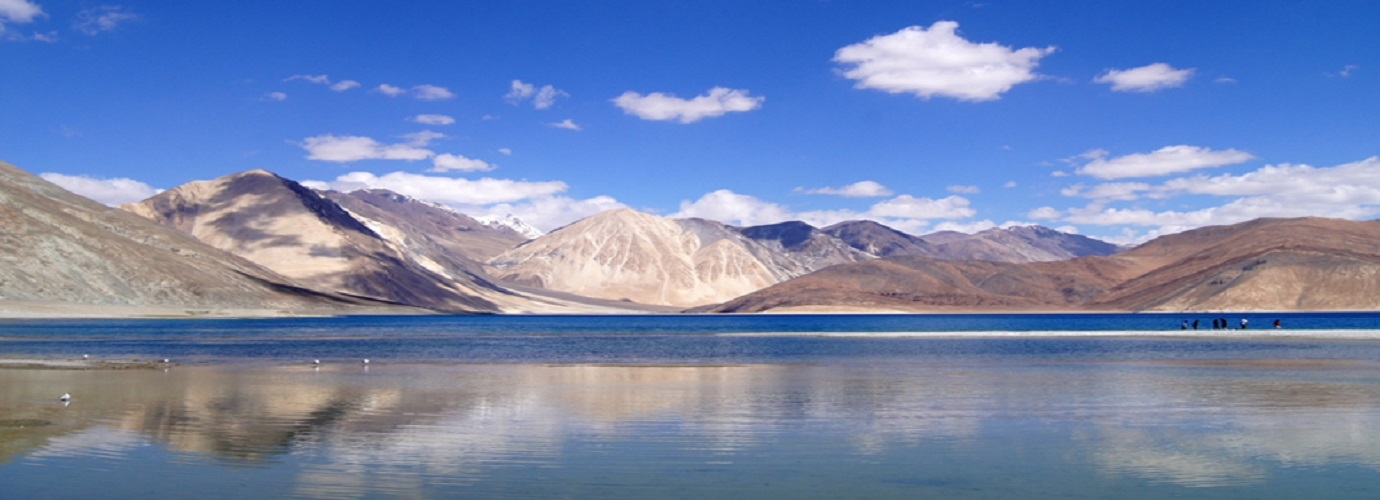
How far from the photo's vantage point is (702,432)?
24.7 metres

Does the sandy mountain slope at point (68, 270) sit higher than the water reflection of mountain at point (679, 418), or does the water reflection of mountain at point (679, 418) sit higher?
the sandy mountain slope at point (68, 270)

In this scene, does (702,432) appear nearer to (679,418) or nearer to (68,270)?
(679,418)

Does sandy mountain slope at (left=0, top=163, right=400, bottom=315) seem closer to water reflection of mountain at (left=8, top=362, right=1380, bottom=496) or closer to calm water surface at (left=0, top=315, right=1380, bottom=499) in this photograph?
water reflection of mountain at (left=8, top=362, right=1380, bottom=496)

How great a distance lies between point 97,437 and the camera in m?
23.7

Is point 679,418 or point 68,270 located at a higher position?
point 68,270

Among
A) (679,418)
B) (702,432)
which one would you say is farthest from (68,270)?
(702,432)

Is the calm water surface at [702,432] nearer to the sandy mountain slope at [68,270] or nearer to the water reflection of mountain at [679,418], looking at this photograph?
the water reflection of mountain at [679,418]

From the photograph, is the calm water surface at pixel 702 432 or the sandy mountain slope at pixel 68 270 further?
the sandy mountain slope at pixel 68 270

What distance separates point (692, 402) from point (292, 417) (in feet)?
34.7

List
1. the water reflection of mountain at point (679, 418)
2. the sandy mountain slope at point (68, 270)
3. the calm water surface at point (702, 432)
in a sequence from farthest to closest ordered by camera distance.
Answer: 1. the sandy mountain slope at point (68, 270)
2. the water reflection of mountain at point (679, 418)
3. the calm water surface at point (702, 432)

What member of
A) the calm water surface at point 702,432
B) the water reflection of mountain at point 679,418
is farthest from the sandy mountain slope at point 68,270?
the calm water surface at point 702,432

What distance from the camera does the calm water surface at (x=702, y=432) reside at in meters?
18.0

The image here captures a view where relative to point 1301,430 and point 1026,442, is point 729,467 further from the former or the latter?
point 1301,430

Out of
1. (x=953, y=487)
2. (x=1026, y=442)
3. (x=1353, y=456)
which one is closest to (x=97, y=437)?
(x=953, y=487)
